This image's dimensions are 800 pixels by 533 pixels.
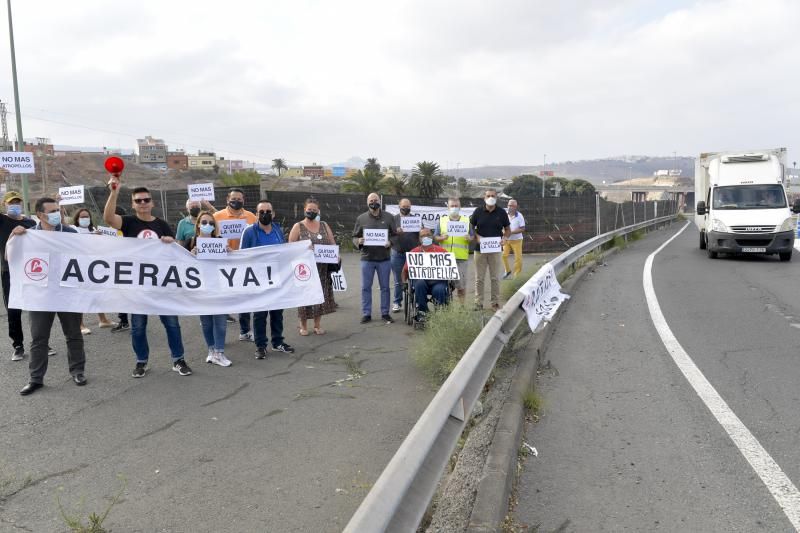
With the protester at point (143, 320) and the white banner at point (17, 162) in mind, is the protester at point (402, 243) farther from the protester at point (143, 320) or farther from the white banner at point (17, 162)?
the white banner at point (17, 162)

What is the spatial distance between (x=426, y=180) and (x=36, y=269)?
62.8 meters

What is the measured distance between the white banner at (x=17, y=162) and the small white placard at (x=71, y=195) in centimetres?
157

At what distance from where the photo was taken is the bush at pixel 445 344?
639 cm

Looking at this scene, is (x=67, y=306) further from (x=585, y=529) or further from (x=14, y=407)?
(x=585, y=529)

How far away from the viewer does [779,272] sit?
14.6m

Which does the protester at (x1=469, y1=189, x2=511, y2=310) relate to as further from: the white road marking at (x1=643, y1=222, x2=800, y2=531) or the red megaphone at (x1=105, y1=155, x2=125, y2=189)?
the red megaphone at (x1=105, y1=155, x2=125, y2=189)

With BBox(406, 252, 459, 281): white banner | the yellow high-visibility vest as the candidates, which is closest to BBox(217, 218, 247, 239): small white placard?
BBox(406, 252, 459, 281): white banner

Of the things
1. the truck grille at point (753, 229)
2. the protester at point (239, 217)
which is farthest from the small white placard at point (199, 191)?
the truck grille at point (753, 229)

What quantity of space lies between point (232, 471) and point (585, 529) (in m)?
2.35

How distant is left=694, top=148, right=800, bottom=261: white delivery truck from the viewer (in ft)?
54.7

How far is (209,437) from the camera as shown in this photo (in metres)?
5.02

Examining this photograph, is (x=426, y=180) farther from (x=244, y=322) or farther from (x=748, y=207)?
(x=244, y=322)

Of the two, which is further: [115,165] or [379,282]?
[379,282]

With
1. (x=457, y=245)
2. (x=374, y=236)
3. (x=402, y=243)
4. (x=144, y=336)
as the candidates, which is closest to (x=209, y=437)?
(x=144, y=336)
